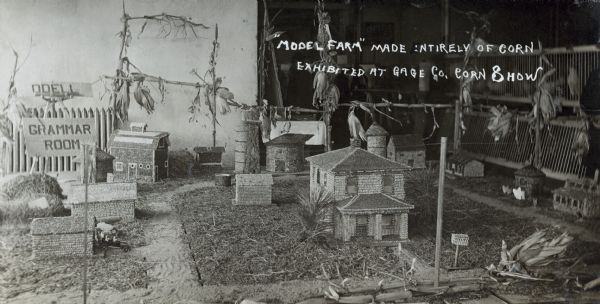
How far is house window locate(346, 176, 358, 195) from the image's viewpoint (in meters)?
3.55

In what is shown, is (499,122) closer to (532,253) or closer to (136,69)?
(532,253)

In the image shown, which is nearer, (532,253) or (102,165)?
(532,253)

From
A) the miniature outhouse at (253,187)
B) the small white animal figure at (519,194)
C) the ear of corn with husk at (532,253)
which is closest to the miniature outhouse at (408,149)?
the small white animal figure at (519,194)

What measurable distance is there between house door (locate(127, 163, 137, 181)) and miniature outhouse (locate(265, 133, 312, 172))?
0.84 metres

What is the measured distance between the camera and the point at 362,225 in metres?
3.57

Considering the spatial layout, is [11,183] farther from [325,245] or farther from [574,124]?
[574,124]

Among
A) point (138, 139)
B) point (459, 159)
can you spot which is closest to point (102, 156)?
point (138, 139)

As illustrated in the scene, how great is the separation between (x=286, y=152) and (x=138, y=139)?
97cm

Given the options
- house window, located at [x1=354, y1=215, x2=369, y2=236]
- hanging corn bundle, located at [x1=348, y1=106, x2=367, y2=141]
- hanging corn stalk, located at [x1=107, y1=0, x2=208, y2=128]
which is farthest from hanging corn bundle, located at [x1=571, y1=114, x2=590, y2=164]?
hanging corn stalk, located at [x1=107, y1=0, x2=208, y2=128]

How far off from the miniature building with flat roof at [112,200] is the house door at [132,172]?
0.75 ft

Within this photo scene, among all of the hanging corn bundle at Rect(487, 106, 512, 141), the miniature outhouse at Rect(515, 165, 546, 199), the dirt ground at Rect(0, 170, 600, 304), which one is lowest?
the dirt ground at Rect(0, 170, 600, 304)

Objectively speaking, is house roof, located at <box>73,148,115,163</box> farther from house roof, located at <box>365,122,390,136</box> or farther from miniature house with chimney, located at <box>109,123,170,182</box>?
house roof, located at <box>365,122,390,136</box>

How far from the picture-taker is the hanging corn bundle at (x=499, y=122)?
4703mm

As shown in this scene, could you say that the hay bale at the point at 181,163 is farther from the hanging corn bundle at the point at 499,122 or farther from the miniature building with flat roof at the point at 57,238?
the hanging corn bundle at the point at 499,122
